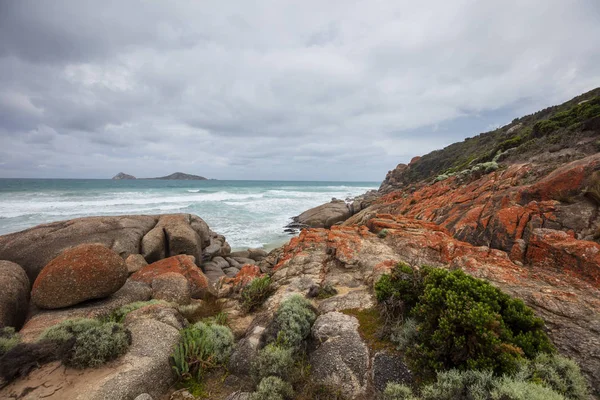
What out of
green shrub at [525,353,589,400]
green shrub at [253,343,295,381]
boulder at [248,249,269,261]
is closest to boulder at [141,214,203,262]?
boulder at [248,249,269,261]

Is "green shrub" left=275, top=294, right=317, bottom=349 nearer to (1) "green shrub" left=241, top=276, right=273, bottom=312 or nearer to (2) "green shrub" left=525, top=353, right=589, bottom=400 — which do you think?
(1) "green shrub" left=241, top=276, right=273, bottom=312

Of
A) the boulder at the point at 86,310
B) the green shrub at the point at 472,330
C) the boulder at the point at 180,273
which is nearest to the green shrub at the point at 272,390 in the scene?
the green shrub at the point at 472,330

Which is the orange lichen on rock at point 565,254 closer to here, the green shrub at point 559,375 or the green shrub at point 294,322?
the green shrub at point 559,375

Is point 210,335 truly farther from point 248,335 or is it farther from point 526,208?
point 526,208

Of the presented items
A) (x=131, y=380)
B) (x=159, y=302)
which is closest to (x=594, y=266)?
(x=131, y=380)

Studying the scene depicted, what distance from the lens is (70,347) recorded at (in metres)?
5.61

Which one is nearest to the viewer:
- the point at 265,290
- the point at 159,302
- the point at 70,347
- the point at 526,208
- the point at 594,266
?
the point at 70,347

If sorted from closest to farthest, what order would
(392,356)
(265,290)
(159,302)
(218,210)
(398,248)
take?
1. (392,356)
2. (159,302)
3. (265,290)
4. (398,248)
5. (218,210)

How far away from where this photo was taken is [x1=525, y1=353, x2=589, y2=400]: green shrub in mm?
3666

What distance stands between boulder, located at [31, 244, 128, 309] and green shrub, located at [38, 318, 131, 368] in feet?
7.41

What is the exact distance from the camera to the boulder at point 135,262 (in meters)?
12.2

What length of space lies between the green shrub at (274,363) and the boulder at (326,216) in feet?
89.1

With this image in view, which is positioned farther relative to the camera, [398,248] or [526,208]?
[398,248]

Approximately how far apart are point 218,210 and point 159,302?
37.0 m
